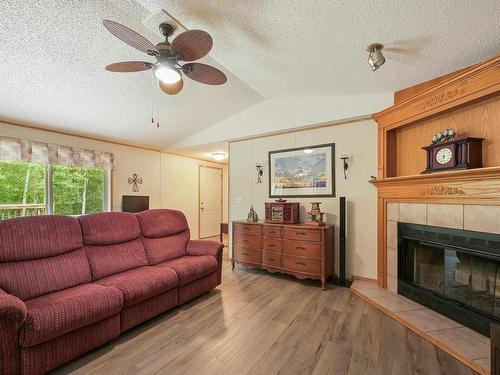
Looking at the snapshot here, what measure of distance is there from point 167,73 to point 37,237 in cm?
180

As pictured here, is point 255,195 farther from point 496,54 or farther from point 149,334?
point 496,54

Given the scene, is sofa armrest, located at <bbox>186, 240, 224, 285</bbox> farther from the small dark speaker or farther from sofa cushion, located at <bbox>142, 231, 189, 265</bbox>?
the small dark speaker

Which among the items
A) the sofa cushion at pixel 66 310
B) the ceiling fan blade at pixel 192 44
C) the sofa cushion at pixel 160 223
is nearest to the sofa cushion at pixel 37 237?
the sofa cushion at pixel 66 310

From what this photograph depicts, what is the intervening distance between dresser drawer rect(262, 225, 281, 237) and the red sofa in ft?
2.78

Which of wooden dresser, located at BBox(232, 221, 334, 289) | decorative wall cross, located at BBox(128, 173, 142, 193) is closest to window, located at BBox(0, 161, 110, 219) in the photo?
decorative wall cross, located at BBox(128, 173, 142, 193)

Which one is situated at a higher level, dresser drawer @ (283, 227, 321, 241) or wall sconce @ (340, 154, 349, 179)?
wall sconce @ (340, 154, 349, 179)

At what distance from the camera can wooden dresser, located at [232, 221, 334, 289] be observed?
10.7 feet

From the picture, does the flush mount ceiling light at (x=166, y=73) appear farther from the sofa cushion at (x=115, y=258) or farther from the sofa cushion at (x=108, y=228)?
the sofa cushion at (x=115, y=258)

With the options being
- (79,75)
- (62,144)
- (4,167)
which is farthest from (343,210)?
(4,167)

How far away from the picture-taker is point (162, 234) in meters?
3.10

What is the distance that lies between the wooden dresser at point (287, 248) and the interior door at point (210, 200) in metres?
2.91

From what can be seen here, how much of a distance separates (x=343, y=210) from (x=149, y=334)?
2625 millimetres

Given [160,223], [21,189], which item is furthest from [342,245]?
[21,189]

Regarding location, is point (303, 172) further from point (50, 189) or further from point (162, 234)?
point (50, 189)
